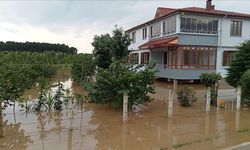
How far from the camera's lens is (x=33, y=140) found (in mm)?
7422

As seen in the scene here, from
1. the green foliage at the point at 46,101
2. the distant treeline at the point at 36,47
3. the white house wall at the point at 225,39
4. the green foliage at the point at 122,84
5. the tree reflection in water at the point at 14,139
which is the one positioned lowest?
the tree reflection in water at the point at 14,139

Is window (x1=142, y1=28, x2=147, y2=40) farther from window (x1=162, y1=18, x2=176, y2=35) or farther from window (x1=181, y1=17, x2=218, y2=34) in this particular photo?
window (x1=181, y1=17, x2=218, y2=34)

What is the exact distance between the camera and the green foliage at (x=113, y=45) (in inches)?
637

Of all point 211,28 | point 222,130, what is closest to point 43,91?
point 222,130

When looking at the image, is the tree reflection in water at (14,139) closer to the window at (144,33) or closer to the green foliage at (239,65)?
the green foliage at (239,65)

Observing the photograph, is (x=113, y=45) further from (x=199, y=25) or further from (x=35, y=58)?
(x=35, y=58)

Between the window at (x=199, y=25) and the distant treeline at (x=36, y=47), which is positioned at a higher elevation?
the distant treeline at (x=36, y=47)

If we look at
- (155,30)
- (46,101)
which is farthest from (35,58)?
(46,101)

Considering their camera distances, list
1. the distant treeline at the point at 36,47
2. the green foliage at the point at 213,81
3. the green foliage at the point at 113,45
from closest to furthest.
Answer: the green foliage at the point at 213,81
the green foliage at the point at 113,45
the distant treeline at the point at 36,47

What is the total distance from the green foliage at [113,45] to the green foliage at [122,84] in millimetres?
4727

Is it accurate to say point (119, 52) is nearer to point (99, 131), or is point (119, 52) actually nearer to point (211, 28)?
point (99, 131)

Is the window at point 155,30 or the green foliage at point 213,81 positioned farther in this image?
the window at point 155,30

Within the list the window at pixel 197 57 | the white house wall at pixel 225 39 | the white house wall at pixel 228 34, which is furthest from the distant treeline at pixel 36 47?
the white house wall at pixel 228 34

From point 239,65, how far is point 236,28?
477 inches
